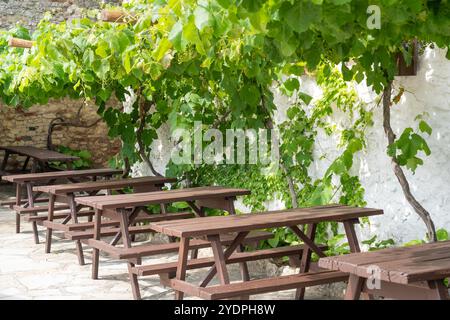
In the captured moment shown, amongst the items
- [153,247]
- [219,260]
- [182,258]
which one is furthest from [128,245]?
[219,260]

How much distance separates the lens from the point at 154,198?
21.1ft

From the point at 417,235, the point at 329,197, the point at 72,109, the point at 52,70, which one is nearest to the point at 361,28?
the point at 417,235

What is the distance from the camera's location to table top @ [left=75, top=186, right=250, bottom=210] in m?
6.19

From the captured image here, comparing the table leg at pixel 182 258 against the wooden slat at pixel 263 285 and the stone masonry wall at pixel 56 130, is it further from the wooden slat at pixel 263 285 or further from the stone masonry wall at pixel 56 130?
the stone masonry wall at pixel 56 130

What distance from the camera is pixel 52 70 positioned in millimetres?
7547

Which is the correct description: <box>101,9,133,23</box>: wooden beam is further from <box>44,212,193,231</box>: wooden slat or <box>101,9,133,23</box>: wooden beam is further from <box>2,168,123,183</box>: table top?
<box>2,168,123,183</box>: table top

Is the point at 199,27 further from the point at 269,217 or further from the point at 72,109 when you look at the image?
the point at 72,109

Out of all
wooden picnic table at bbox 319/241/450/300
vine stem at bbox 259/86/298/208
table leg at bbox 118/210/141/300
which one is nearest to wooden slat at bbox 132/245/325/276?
table leg at bbox 118/210/141/300

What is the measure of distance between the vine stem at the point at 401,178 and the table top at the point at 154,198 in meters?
1.34

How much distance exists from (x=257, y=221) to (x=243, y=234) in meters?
0.18

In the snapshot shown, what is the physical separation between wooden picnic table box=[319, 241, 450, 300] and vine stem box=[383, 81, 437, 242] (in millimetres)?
1280

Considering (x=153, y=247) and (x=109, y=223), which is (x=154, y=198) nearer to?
(x=153, y=247)

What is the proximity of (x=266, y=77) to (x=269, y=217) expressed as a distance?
4.64ft
